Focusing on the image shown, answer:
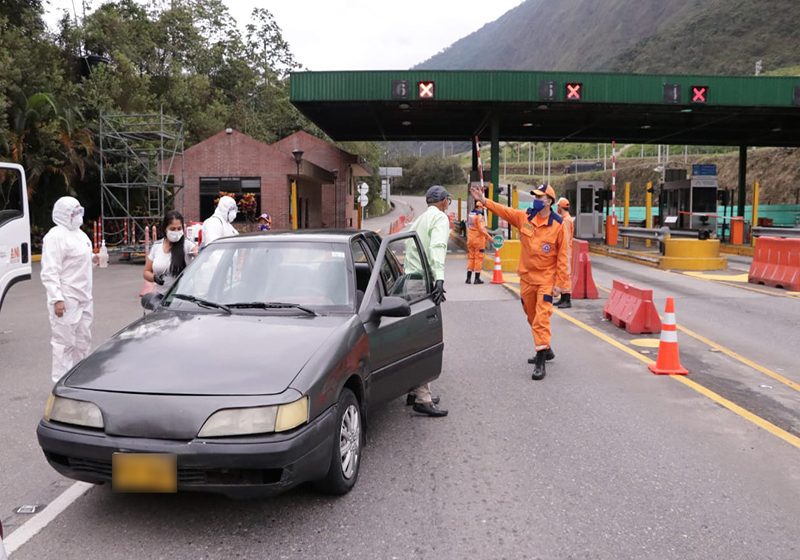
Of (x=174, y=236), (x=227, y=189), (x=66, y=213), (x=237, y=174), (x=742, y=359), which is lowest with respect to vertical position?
(x=742, y=359)

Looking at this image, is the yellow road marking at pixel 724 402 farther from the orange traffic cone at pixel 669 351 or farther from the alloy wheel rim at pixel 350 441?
the alloy wheel rim at pixel 350 441

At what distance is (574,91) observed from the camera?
24.5 metres

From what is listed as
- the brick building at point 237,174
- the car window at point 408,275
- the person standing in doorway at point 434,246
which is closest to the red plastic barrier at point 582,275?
the person standing in doorway at point 434,246

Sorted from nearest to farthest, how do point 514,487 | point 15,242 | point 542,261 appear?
point 514,487 → point 542,261 → point 15,242

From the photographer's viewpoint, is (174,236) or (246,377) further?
(174,236)

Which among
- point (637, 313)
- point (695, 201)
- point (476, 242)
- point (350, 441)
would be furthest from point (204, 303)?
point (695, 201)

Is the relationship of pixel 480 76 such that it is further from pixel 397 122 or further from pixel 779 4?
pixel 779 4

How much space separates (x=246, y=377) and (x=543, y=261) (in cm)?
435

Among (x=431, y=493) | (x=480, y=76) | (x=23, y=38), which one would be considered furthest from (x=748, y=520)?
(x=23, y=38)

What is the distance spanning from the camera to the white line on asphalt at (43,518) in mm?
3795

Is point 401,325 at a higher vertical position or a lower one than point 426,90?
lower

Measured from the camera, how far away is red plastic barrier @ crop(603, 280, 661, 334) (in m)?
10.2

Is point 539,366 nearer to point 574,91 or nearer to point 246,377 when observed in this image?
point 246,377

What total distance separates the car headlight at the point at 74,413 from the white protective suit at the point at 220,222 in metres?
5.46
